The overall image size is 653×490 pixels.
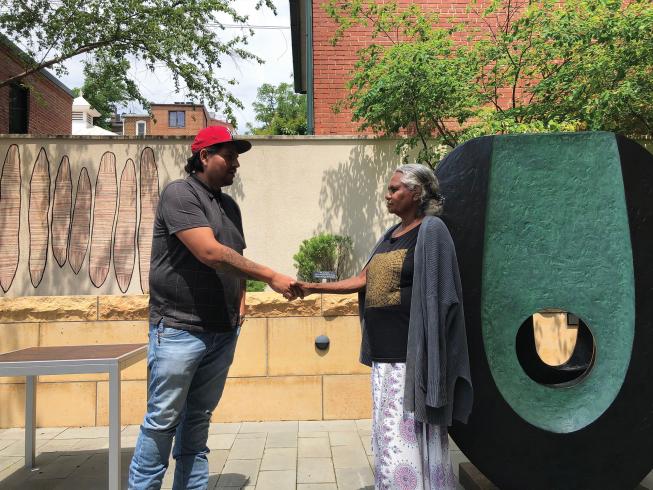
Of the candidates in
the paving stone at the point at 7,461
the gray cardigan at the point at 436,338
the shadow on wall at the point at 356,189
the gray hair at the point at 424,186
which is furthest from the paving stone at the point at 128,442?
the shadow on wall at the point at 356,189

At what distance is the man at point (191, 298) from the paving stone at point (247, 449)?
41.2 inches

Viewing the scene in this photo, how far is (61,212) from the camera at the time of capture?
6211mm

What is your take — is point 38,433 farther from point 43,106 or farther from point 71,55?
point 43,106

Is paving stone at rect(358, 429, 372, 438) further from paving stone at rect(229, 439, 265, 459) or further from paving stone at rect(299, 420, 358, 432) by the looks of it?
paving stone at rect(229, 439, 265, 459)

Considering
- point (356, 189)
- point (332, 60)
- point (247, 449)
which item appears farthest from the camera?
point (332, 60)

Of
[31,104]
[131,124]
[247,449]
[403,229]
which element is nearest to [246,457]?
[247,449]

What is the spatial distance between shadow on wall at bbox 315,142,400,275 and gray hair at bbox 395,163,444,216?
4.41 meters

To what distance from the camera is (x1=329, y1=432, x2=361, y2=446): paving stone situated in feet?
12.9

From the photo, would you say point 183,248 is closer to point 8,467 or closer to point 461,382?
point 461,382

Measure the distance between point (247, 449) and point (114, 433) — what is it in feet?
4.48

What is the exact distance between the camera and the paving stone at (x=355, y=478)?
3184 mm

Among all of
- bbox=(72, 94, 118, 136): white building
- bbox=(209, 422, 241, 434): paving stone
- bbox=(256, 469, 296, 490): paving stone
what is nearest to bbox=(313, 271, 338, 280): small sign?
bbox=(209, 422, 241, 434): paving stone

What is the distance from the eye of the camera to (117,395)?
2.66m

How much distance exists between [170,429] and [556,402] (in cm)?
177
